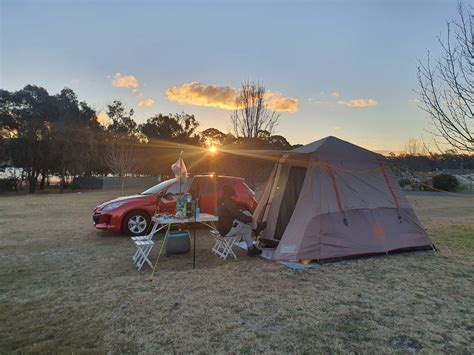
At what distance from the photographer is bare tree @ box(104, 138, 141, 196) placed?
81.5ft

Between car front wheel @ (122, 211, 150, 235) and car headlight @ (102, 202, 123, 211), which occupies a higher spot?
car headlight @ (102, 202, 123, 211)

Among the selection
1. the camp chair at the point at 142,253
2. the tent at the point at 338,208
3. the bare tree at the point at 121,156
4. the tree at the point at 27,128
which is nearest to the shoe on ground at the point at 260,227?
the tent at the point at 338,208

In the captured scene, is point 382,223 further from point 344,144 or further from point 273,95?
point 273,95

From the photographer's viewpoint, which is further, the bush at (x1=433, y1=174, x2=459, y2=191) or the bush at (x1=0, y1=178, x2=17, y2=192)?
the bush at (x1=433, y1=174, x2=459, y2=191)

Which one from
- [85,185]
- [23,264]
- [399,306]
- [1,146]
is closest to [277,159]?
[399,306]

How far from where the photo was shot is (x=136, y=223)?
7.95 metres

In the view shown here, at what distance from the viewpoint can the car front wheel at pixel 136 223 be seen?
25.8 feet

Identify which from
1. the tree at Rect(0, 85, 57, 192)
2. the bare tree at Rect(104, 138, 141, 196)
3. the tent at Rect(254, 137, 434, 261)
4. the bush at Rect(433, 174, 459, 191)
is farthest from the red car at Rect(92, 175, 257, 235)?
the bush at Rect(433, 174, 459, 191)

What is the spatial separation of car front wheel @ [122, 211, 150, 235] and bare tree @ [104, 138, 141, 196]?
17.2 metres

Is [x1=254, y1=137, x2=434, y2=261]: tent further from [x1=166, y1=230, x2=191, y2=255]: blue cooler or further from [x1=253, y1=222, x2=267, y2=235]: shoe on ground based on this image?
[x1=166, y1=230, x2=191, y2=255]: blue cooler

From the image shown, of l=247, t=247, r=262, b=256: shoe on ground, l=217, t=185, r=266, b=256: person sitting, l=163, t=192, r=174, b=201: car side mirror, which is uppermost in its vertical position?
l=163, t=192, r=174, b=201: car side mirror

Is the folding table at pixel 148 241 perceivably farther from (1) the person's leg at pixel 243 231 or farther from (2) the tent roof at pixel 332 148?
(2) the tent roof at pixel 332 148

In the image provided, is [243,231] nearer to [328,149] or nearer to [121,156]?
[328,149]

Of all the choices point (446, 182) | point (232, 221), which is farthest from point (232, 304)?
point (446, 182)
